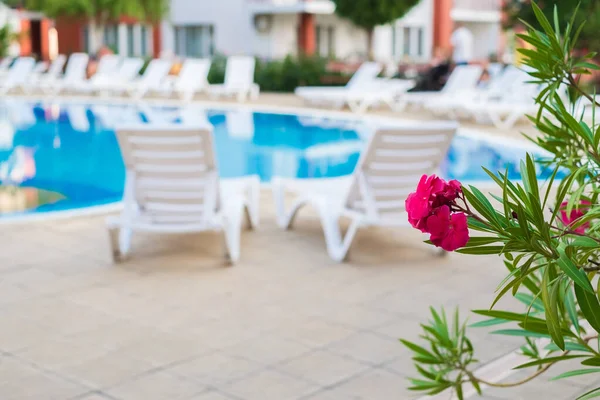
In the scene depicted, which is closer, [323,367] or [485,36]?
[323,367]

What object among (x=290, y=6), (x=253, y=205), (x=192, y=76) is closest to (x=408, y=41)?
(x=290, y=6)

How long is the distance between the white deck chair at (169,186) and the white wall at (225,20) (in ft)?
97.3

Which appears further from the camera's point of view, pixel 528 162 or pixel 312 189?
pixel 312 189

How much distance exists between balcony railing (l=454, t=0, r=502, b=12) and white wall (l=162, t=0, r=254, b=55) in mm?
9928

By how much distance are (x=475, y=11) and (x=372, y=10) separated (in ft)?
49.3

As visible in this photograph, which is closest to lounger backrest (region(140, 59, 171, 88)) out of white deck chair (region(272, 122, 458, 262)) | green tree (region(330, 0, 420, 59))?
green tree (region(330, 0, 420, 59))

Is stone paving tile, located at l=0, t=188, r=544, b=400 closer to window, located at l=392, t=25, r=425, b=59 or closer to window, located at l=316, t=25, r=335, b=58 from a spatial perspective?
window, located at l=316, t=25, r=335, b=58

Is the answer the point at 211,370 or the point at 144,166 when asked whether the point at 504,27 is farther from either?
the point at 211,370

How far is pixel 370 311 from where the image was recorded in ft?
15.2

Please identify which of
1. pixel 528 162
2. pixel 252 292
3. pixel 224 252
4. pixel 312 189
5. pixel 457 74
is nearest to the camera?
pixel 528 162

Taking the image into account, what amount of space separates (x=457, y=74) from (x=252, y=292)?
12.8 m

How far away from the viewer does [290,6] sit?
3338cm

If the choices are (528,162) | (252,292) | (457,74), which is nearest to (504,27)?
(457,74)

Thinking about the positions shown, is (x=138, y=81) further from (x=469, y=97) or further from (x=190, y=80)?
(x=469, y=97)
